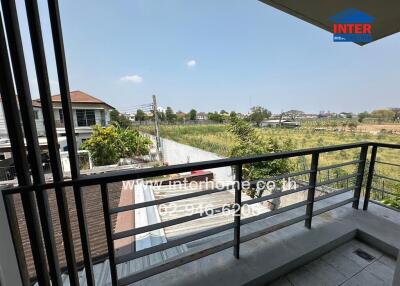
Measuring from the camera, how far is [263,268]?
133cm

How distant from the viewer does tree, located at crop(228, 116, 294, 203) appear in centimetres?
563

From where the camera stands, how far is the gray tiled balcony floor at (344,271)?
1328 millimetres

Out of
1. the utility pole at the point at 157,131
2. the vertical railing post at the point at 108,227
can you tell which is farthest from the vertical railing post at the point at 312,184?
the utility pole at the point at 157,131

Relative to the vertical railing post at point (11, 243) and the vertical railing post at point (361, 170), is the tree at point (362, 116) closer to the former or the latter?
the vertical railing post at point (361, 170)

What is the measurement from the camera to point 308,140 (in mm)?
10547

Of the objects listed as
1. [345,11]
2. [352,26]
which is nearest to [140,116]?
[352,26]

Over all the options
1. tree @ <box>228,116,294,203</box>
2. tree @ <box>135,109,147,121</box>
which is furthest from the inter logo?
tree @ <box>135,109,147,121</box>

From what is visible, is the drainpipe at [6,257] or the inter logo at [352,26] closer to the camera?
the drainpipe at [6,257]

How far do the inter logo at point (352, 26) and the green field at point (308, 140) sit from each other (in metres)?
1.06

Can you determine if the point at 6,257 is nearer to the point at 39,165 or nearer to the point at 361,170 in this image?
the point at 39,165

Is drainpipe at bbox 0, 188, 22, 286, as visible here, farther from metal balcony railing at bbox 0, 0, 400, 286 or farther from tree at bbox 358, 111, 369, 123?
tree at bbox 358, 111, 369, 123

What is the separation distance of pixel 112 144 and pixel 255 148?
8576mm

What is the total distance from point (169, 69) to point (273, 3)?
11.8 metres

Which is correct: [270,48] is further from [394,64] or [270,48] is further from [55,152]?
[55,152]
